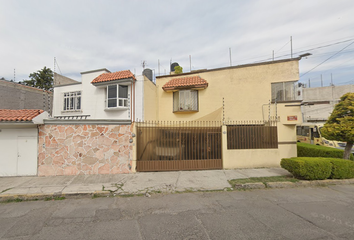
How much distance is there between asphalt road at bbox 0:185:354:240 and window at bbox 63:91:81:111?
27.4 feet

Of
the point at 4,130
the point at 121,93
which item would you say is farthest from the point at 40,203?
the point at 121,93

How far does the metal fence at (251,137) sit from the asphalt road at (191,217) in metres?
2.76

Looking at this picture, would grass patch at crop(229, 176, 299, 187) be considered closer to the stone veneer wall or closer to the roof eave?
the stone veneer wall

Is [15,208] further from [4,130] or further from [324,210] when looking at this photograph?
[324,210]

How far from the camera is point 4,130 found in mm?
6414

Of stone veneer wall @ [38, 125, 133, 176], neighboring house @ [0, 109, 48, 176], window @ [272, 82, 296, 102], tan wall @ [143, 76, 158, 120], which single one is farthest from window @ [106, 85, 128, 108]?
window @ [272, 82, 296, 102]

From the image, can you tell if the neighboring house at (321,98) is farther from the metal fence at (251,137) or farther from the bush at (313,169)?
the bush at (313,169)

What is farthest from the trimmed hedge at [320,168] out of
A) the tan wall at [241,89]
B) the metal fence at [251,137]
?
the tan wall at [241,89]

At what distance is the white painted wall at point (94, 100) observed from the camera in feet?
32.7

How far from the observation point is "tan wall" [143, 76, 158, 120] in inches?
399

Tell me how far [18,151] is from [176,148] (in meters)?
6.90

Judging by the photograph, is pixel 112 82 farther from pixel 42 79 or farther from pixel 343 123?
pixel 42 79

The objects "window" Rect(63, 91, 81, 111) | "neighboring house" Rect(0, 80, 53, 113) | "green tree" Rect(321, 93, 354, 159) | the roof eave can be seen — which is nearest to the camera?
"green tree" Rect(321, 93, 354, 159)

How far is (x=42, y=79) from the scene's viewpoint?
20.3m
